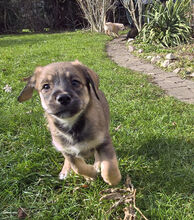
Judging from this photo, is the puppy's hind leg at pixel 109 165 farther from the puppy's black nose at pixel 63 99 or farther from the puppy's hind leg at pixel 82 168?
the puppy's black nose at pixel 63 99

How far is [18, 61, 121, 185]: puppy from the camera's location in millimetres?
2102

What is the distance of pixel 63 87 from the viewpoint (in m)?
2.17

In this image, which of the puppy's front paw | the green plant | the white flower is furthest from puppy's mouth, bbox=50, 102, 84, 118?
the green plant

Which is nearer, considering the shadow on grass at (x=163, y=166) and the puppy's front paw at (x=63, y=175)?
the shadow on grass at (x=163, y=166)

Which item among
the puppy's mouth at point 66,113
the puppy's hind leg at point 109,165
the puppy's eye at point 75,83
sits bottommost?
the puppy's hind leg at point 109,165

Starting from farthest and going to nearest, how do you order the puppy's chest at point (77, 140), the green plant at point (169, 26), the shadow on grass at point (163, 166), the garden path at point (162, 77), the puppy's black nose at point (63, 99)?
the green plant at point (169, 26) < the garden path at point (162, 77) < the shadow on grass at point (163, 166) < the puppy's chest at point (77, 140) < the puppy's black nose at point (63, 99)

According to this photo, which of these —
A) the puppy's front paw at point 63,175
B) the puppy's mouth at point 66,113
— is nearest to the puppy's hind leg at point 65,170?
the puppy's front paw at point 63,175

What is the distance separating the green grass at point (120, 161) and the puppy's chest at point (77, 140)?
12.8 inches

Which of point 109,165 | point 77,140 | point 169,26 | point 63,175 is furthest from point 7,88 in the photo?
point 169,26

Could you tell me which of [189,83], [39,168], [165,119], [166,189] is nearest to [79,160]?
[39,168]

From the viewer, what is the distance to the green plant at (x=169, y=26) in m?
8.27

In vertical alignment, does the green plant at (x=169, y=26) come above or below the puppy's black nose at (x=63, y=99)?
below

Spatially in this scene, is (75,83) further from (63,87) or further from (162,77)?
(162,77)

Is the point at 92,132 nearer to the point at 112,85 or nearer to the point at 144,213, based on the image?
the point at 144,213
